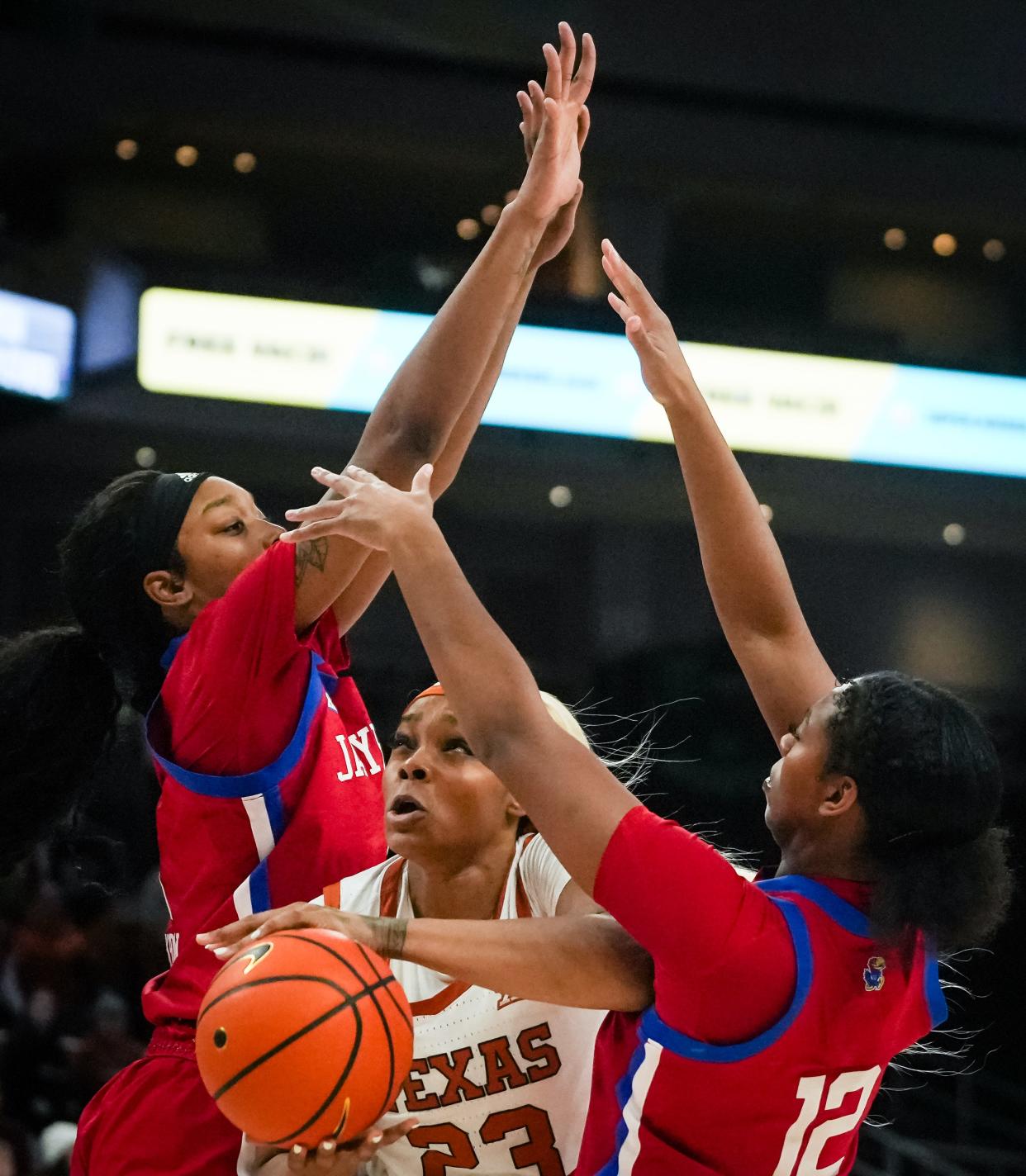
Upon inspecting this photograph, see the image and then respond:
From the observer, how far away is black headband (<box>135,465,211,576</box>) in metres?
2.64

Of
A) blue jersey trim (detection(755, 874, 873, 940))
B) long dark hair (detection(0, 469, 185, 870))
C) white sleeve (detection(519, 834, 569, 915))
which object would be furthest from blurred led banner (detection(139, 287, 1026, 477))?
blue jersey trim (detection(755, 874, 873, 940))

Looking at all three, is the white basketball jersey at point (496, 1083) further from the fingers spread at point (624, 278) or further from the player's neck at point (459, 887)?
the fingers spread at point (624, 278)

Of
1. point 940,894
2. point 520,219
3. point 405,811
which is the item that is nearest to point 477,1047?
point 405,811

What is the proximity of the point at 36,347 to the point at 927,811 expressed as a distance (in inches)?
259

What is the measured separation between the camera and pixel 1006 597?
30.1 ft

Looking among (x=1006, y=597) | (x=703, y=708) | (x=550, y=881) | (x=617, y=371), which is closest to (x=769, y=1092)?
(x=550, y=881)

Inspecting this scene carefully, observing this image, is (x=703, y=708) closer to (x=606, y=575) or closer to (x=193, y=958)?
(x=606, y=575)

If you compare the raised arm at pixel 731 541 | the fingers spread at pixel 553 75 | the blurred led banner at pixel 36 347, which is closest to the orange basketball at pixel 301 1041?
the raised arm at pixel 731 541

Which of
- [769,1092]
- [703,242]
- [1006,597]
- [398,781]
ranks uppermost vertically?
[703,242]

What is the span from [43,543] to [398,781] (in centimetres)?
622

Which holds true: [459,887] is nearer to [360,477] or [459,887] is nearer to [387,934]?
[387,934]

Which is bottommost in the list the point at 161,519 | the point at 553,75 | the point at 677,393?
the point at 161,519

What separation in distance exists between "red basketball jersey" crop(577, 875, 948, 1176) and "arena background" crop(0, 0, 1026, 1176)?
517cm

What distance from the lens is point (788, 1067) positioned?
6.37 ft
